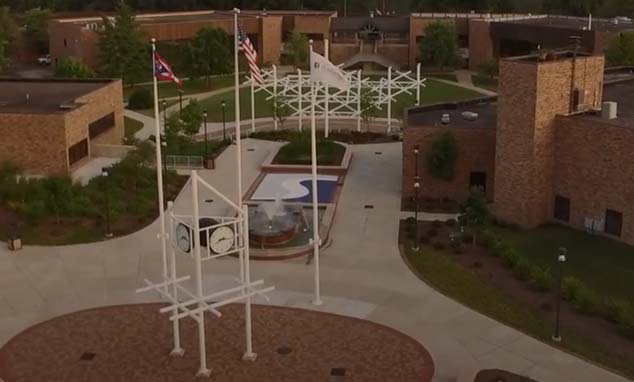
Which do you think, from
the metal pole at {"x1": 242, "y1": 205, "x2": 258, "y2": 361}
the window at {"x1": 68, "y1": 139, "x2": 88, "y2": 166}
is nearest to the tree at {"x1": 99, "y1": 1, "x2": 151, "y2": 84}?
the window at {"x1": 68, "y1": 139, "x2": 88, "y2": 166}

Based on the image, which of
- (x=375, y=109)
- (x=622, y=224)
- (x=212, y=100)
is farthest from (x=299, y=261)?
(x=212, y=100)

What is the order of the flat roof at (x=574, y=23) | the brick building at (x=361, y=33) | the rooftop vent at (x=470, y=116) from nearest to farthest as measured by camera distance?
the rooftop vent at (x=470, y=116) → the flat roof at (x=574, y=23) → the brick building at (x=361, y=33)

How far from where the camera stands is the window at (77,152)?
148ft

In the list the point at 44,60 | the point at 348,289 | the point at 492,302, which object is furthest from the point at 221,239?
the point at 44,60

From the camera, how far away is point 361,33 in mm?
90000

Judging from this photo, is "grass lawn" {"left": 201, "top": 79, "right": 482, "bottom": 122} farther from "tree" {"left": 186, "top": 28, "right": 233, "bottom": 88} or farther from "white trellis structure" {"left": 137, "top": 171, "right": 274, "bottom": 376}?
"white trellis structure" {"left": 137, "top": 171, "right": 274, "bottom": 376}

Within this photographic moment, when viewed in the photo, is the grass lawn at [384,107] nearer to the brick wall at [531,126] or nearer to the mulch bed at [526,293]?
the brick wall at [531,126]

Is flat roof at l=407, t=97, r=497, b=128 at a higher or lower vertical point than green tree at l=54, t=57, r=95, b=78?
lower

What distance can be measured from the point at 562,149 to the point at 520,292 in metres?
8.73

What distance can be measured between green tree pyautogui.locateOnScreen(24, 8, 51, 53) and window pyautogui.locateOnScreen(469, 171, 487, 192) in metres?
65.6

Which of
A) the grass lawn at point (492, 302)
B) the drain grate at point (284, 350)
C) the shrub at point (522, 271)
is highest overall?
the shrub at point (522, 271)

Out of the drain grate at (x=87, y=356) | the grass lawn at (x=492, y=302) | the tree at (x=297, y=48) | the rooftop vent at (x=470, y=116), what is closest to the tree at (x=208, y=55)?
the tree at (x=297, y=48)

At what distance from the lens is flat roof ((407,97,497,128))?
137 feet

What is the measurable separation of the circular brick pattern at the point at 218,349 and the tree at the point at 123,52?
49809mm
